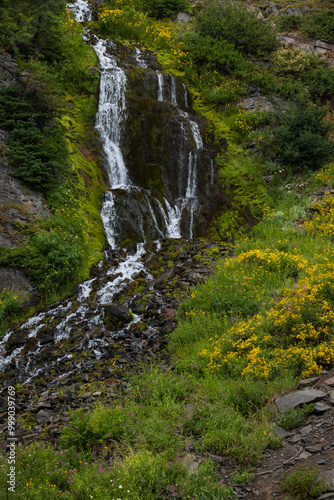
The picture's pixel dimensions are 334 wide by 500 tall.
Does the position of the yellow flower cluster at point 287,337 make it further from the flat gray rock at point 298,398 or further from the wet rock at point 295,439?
the wet rock at point 295,439

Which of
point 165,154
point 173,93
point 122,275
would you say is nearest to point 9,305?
point 122,275

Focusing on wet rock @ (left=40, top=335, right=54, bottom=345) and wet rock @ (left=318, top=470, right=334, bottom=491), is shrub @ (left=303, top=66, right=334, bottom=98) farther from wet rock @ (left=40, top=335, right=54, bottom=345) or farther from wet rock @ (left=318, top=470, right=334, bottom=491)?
wet rock @ (left=318, top=470, right=334, bottom=491)

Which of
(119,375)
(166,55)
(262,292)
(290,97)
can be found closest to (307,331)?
(262,292)

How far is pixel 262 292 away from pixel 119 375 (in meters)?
3.47

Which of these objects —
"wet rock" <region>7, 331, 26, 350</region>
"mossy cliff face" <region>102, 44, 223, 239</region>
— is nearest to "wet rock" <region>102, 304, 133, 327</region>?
"wet rock" <region>7, 331, 26, 350</region>

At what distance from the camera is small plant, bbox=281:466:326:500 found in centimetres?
334

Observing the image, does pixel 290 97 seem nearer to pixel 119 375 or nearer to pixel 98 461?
pixel 119 375

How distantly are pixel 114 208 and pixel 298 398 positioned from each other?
1067 cm

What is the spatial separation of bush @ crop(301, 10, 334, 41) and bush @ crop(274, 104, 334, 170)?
34.3ft

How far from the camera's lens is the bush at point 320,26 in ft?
73.7

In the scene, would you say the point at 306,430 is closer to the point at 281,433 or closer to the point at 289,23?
the point at 281,433

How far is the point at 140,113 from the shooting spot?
16.9 meters

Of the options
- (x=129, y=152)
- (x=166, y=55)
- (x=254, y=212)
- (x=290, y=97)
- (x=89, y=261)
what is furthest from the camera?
(x=166, y=55)

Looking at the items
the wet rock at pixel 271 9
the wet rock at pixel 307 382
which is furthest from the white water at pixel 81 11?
the wet rock at pixel 307 382
